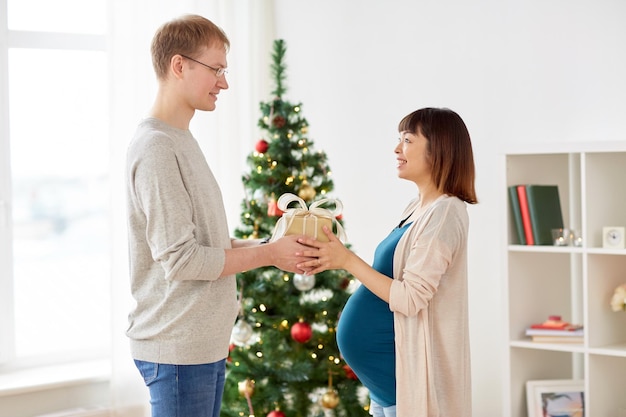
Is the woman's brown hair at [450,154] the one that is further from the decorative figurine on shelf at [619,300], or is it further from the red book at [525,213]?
the decorative figurine on shelf at [619,300]

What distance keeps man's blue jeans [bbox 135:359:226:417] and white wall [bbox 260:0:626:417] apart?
1.64 meters

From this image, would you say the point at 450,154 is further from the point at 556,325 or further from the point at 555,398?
the point at 555,398

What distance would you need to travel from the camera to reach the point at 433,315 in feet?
7.34

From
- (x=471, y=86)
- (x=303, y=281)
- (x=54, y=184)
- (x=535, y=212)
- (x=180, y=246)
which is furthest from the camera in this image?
(x=54, y=184)

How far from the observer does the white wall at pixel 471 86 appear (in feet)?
11.1

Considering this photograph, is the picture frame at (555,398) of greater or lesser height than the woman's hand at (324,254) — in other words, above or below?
below

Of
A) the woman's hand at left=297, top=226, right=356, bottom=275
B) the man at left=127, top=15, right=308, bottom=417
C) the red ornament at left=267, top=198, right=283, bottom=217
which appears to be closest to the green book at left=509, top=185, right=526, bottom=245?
the red ornament at left=267, top=198, right=283, bottom=217

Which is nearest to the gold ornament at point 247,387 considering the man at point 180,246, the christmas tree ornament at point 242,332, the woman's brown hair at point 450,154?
the christmas tree ornament at point 242,332

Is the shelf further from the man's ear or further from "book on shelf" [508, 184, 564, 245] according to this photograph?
the man's ear

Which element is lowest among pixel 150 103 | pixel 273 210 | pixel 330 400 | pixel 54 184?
pixel 330 400

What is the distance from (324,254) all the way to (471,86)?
1731mm

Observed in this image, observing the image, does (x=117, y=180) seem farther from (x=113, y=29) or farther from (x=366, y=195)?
(x=366, y=195)

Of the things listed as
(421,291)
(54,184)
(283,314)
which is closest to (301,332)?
(283,314)

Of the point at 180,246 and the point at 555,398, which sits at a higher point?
the point at 180,246
